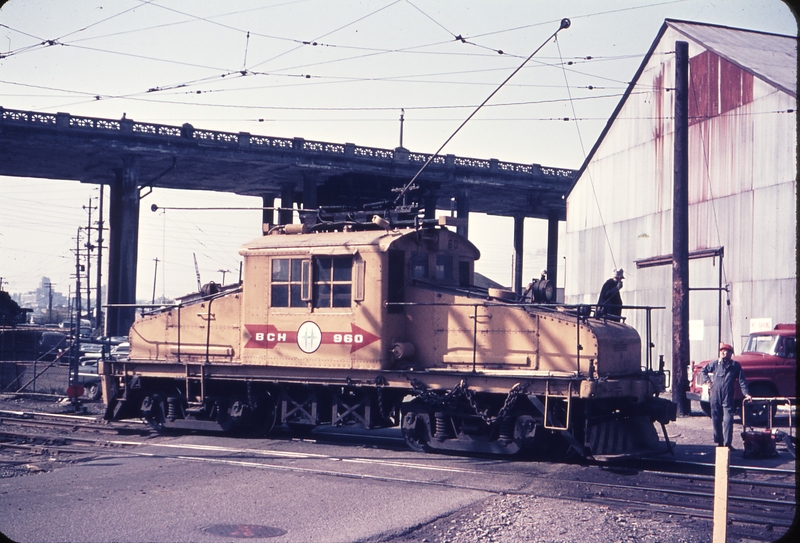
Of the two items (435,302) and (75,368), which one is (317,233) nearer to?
(435,302)

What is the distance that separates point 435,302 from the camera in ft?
45.5

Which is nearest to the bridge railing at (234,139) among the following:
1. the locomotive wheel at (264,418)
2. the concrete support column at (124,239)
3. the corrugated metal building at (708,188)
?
the concrete support column at (124,239)

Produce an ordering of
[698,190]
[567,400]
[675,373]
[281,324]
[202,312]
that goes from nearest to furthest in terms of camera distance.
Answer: [567,400] → [281,324] → [202,312] → [675,373] → [698,190]

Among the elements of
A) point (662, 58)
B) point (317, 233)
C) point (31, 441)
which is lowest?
point (31, 441)

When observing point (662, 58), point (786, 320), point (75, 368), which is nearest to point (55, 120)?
point (75, 368)

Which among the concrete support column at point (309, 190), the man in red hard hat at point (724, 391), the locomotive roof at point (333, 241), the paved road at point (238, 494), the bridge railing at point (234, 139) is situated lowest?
the paved road at point (238, 494)

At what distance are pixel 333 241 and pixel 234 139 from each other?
3443 cm

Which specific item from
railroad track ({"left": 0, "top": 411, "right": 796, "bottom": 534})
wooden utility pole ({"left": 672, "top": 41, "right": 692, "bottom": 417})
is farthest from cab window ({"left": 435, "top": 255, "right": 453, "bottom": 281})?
wooden utility pole ({"left": 672, "top": 41, "right": 692, "bottom": 417})

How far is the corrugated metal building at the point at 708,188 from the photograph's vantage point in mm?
22656

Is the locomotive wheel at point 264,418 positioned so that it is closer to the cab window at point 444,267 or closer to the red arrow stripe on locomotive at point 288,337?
the red arrow stripe on locomotive at point 288,337

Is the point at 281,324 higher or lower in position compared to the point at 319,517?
higher

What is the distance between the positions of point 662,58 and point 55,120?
3087 cm

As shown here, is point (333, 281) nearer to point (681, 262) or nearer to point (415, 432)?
point (415, 432)

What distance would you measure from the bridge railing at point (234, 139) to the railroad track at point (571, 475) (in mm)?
27139
